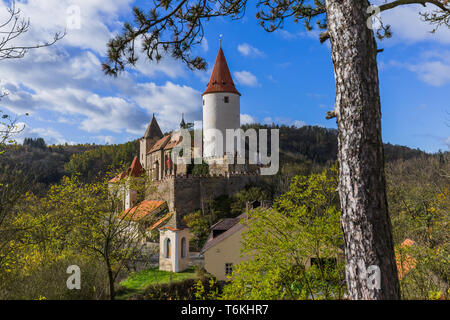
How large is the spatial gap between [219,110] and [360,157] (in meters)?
37.6

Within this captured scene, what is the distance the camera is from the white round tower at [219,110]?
40.2 m

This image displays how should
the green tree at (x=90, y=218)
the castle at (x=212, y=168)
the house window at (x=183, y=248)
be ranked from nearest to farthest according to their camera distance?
1. the green tree at (x=90, y=218)
2. the house window at (x=183, y=248)
3. the castle at (x=212, y=168)

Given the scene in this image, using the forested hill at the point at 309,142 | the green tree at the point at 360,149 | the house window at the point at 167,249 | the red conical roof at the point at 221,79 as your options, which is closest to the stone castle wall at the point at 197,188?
the red conical roof at the point at 221,79

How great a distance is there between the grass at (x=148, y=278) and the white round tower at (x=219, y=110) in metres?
18.7

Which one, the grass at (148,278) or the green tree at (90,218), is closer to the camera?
the green tree at (90,218)

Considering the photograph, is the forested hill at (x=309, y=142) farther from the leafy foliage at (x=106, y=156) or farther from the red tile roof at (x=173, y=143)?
the red tile roof at (x=173, y=143)

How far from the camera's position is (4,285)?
878 centimetres

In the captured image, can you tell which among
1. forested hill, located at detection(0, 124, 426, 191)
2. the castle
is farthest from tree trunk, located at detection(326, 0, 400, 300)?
forested hill, located at detection(0, 124, 426, 191)

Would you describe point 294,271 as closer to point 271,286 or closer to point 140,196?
point 271,286

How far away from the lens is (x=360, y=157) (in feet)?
12.0

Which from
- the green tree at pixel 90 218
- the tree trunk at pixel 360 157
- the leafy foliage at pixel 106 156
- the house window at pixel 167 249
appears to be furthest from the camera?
the leafy foliage at pixel 106 156

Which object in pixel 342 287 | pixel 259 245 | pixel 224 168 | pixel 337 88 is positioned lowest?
pixel 342 287
